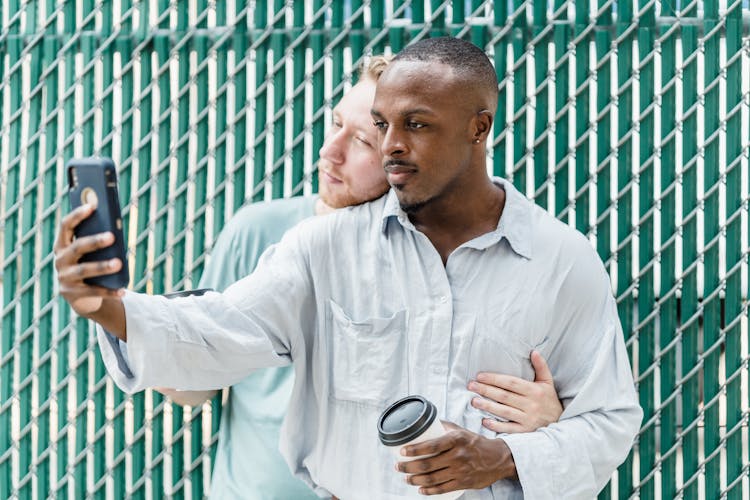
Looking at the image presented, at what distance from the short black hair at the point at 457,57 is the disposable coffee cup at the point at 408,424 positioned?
79cm

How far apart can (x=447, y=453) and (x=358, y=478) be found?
1.04 ft

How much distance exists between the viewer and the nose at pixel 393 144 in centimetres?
220

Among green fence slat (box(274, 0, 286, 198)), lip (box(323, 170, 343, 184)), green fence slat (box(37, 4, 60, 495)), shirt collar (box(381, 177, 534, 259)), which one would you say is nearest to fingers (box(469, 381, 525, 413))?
shirt collar (box(381, 177, 534, 259))

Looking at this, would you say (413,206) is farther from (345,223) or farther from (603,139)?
(603,139)

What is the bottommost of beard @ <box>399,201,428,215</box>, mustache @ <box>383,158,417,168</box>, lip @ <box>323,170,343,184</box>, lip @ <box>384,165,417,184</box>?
beard @ <box>399,201,428,215</box>

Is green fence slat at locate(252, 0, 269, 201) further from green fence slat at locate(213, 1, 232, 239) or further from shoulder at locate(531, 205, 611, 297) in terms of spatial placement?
shoulder at locate(531, 205, 611, 297)

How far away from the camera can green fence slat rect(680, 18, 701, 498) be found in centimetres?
309

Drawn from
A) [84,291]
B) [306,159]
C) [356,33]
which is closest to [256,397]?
[306,159]

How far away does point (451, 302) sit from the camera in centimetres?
228

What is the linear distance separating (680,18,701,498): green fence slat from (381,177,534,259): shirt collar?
3.05ft

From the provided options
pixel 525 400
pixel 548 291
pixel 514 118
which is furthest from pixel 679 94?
pixel 525 400

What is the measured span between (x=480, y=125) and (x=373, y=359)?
0.64 metres

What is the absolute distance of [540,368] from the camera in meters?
2.31

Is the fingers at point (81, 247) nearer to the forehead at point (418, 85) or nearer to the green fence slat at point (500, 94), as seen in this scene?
the forehead at point (418, 85)
